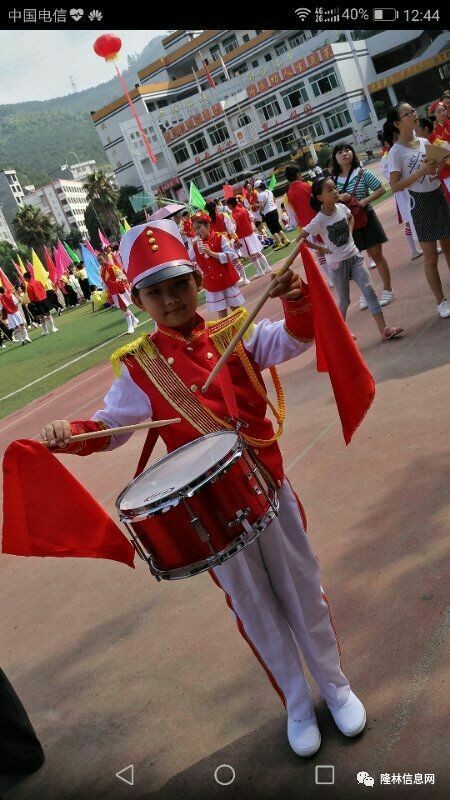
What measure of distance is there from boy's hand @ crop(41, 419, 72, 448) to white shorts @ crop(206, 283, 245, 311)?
8963 millimetres

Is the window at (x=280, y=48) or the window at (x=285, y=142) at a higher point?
the window at (x=280, y=48)

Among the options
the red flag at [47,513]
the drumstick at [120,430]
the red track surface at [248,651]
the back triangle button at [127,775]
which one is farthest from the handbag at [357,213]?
the back triangle button at [127,775]

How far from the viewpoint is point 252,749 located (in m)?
2.95

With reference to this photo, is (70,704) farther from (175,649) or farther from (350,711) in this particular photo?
(350,711)

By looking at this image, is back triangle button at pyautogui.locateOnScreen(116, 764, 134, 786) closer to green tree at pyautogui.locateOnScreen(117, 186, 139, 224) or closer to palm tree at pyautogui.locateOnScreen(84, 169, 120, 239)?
palm tree at pyautogui.locateOnScreen(84, 169, 120, 239)

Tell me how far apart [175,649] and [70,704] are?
0.60m

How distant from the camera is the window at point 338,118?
63.8 m

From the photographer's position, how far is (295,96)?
66.9 meters

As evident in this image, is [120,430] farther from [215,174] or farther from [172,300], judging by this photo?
[215,174]

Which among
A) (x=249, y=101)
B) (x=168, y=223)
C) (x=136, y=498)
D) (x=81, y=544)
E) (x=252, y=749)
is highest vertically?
(x=249, y=101)

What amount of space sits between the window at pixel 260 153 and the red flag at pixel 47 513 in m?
73.3

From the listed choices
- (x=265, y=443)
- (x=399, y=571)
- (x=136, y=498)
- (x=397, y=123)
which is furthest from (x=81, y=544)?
(x=397, y=123)

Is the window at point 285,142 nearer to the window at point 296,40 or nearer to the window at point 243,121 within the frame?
the window at point 243,121
